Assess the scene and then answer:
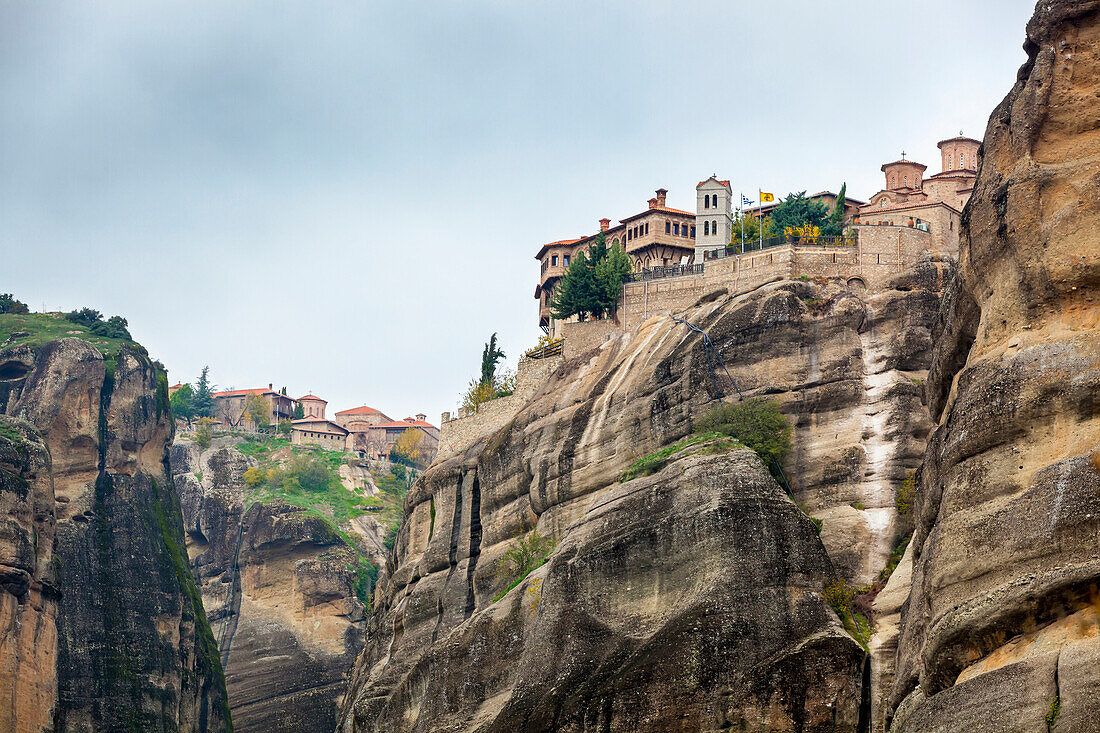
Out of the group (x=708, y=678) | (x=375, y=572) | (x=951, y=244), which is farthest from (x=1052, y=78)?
(x=375, y=572)

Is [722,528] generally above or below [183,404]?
below

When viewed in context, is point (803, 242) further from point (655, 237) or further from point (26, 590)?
point (26, 590)

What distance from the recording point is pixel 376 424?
162 metres

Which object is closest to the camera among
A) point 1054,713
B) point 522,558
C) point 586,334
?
point 1054,713

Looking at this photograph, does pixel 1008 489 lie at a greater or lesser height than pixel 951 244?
lesser

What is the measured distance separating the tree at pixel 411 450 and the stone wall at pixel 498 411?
214ft

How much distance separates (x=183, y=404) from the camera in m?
151

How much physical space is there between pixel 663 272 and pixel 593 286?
4.01 meters

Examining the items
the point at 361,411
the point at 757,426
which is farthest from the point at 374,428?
the point at 757,426

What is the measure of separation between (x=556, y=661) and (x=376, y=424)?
381 ft

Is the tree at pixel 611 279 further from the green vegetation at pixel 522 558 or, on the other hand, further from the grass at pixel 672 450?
the grass at pixel 672 450

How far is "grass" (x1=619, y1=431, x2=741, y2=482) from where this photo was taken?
5047 cm

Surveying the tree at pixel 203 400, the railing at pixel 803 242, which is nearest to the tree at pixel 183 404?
the tree at pixel 203 400

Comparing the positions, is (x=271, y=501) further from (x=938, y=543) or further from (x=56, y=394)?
(x=938, y=543)
